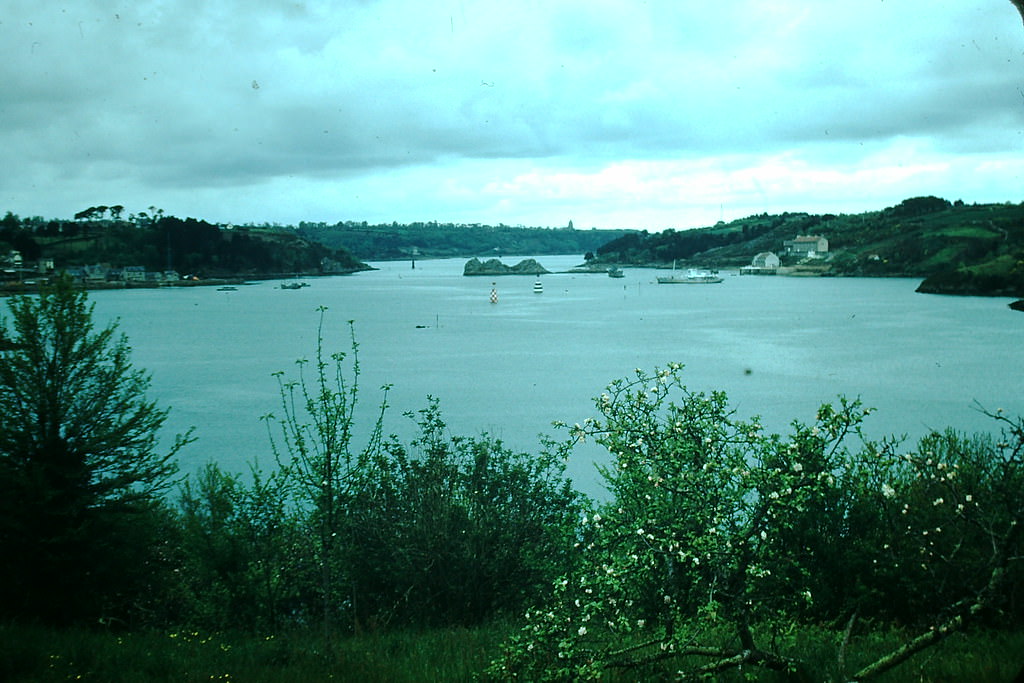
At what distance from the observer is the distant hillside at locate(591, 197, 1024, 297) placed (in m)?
69.8

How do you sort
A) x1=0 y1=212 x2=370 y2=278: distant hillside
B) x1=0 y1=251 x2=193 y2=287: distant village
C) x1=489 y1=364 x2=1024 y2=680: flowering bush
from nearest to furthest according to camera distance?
x1=489 y1=364 x2=1024 y2=680: flowering bush
x1=0 y1=251 x2=193 y2=287: distant village
x1=0 y1=212 x2=370 y2=278: distant hillside

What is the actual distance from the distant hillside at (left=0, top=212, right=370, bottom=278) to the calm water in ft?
17.4

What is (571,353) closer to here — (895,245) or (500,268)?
(895,245)

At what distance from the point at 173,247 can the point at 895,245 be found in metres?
78.4

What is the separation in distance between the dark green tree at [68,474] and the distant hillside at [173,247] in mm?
36287

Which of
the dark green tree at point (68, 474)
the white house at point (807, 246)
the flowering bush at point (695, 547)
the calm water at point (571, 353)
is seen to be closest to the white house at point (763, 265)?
the white house at point (807, 246)

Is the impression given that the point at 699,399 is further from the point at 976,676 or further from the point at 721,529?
the point at 976,676

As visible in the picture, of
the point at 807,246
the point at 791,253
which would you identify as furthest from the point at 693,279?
the point at 791,253

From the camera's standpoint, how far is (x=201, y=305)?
89562 millimetres

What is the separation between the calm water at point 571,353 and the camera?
96.4 ft

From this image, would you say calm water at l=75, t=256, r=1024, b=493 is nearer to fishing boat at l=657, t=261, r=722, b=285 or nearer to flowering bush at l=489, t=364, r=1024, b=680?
flowering bush at l=489, t=364, r=1024, b=680

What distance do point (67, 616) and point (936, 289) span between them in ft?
276

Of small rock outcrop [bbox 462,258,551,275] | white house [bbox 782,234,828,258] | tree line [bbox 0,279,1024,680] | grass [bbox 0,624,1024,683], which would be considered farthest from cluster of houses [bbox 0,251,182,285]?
white house [bbox 782,234,828,258]

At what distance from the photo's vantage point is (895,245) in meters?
91.8
